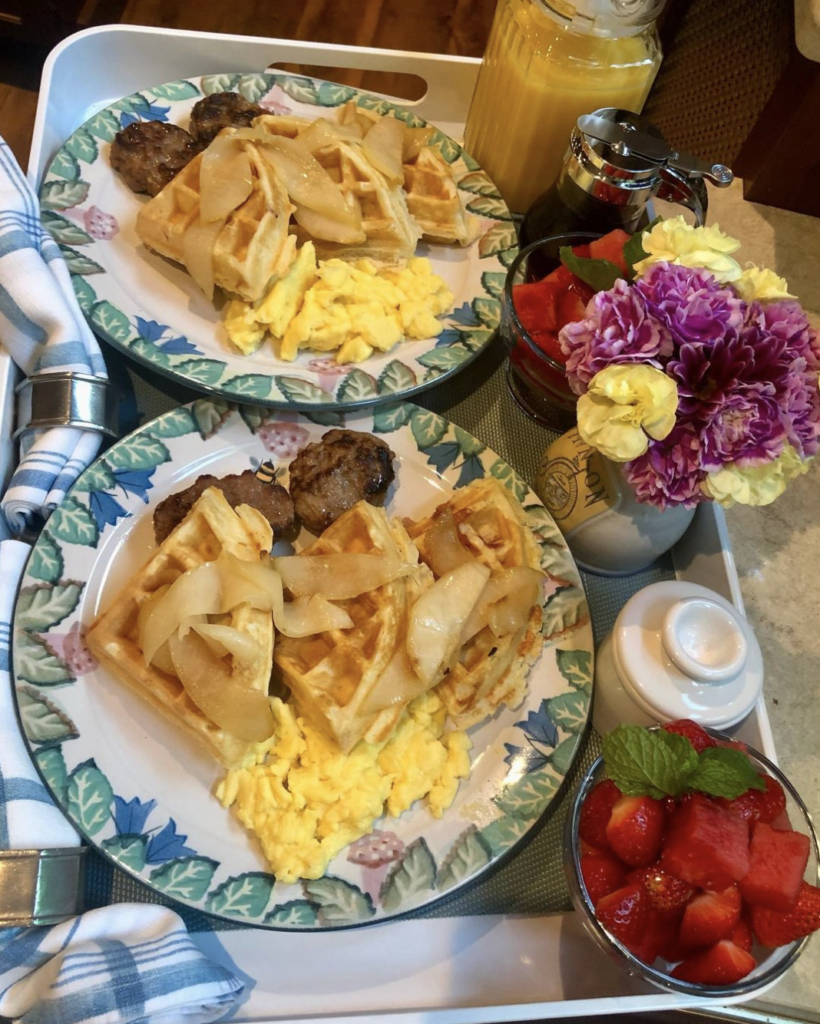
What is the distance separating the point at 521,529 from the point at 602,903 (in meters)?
0.70

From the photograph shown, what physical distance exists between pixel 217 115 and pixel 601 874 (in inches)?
77.2

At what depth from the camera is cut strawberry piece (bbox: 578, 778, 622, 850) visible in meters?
1.23

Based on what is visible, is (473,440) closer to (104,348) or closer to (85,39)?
(104,348)

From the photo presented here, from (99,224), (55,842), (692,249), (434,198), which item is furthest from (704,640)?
(99,224)

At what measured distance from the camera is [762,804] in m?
1.23

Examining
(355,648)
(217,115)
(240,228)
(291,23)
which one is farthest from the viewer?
(291,23)

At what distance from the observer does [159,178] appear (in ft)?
6.28

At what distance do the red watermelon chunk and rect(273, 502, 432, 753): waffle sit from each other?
613mm

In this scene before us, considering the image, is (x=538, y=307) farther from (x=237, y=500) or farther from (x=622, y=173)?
(x=237, y=500)

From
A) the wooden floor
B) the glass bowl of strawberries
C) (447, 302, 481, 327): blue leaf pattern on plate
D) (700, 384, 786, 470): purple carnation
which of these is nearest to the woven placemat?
(447, 302, 481, 327): blue leaf pattern on plate

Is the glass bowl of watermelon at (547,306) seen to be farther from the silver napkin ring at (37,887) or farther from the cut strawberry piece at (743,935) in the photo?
the silver napkin ring at (37,887)

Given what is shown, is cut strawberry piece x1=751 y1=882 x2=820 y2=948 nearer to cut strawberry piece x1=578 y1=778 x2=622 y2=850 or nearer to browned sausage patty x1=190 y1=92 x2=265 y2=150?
cut strawberry piece x1=578 y1=778 x2=622 y2=850

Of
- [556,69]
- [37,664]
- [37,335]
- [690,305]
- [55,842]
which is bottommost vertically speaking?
[55,842]

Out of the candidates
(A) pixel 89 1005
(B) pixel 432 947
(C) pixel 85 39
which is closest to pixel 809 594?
(B) pixel 432 947
